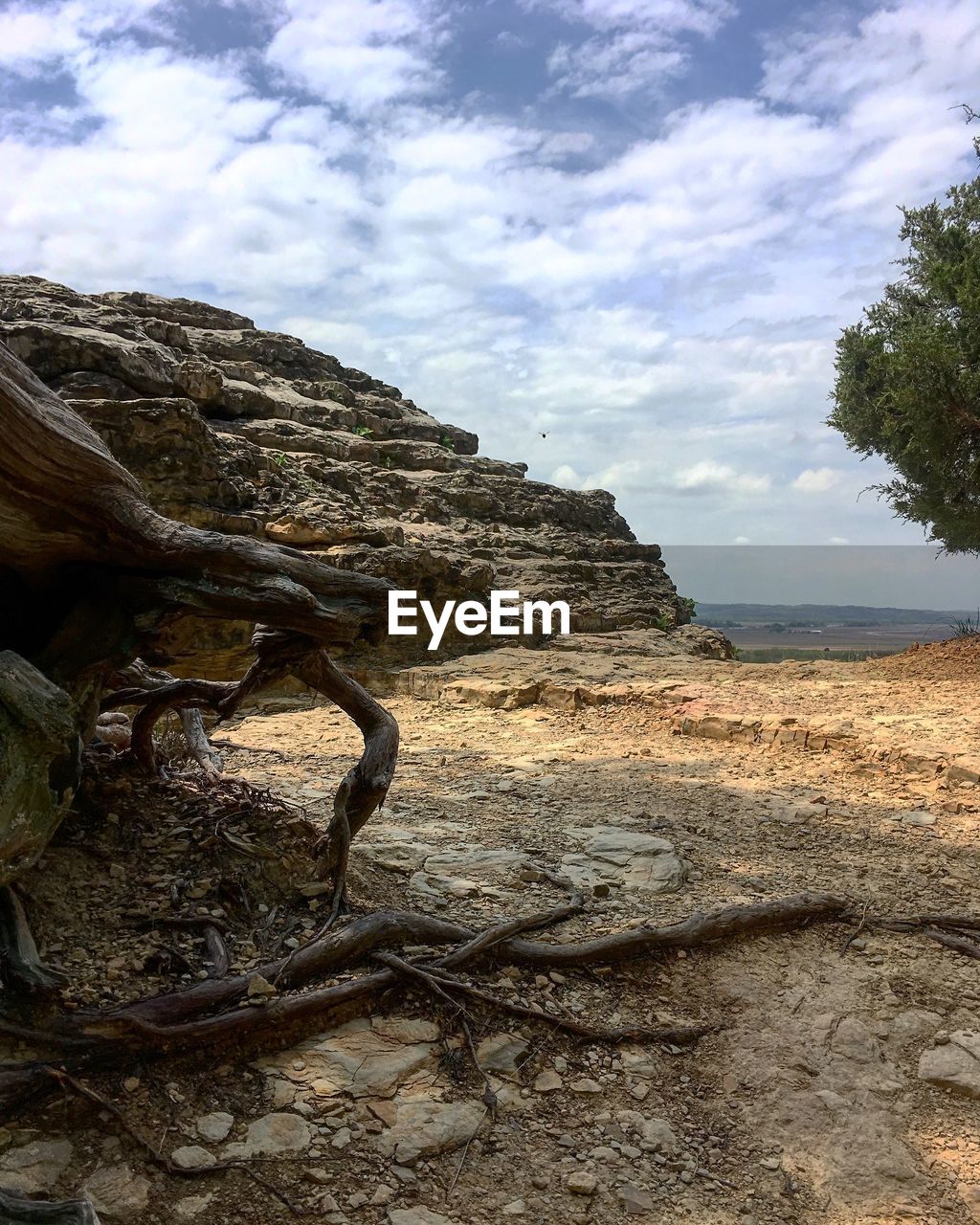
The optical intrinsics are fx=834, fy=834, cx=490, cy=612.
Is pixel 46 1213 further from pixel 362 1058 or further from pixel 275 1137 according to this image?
pixel 362 1058

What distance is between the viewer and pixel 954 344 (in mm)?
11570

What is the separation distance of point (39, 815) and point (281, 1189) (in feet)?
4.47

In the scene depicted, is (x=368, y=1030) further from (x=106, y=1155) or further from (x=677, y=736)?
(x=677, y=736)

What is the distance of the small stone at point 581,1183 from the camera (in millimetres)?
2592

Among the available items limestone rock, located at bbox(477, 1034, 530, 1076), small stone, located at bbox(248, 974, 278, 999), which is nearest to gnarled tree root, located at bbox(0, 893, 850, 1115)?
small stone, located at bbox(248, 974, 278, 999)

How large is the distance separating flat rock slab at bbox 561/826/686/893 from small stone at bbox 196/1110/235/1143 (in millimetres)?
2297

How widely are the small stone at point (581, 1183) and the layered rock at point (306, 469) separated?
535 cm

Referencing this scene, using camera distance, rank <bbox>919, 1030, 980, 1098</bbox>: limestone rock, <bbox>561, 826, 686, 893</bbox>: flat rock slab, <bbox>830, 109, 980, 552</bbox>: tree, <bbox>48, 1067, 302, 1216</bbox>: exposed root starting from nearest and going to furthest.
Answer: <bbox>48, 1067, 302, 1216</bbox>: exposed root, <bbox>919, 1030, 980, 1098</bbox>: limestone rock, <bbox>561, 826, 686, 893</bbox>: flat rock slab, <bbox>830, 109, 980, 552</bbox>: tree

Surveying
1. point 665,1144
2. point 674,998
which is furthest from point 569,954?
point 665,1144

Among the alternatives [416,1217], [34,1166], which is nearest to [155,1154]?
[34,1166]

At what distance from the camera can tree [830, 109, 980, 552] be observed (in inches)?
436

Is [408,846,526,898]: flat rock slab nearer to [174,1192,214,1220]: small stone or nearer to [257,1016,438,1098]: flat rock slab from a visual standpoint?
[257,1016,438,1098]: flat rock slab

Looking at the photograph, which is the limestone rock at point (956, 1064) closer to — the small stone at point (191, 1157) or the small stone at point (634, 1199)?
the small stone at point (634, 1199)

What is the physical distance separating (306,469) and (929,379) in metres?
10.9
